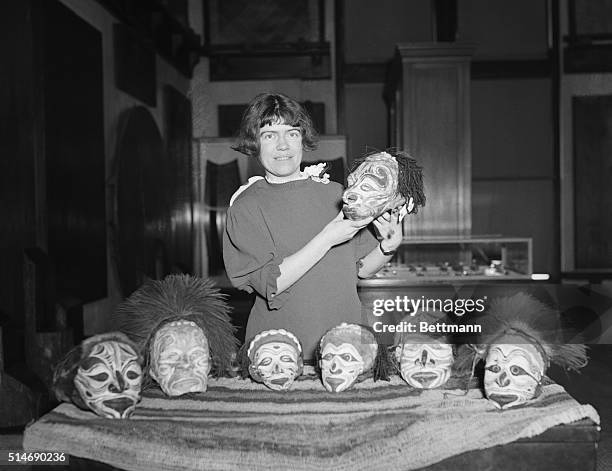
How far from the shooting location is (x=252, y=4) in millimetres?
5816

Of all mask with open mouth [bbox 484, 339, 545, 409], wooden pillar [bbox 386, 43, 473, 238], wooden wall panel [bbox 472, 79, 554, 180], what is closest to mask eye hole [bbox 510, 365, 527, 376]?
mask with open mouth [bbox 484, 339, 545, 409]

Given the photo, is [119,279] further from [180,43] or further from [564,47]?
[564,47]

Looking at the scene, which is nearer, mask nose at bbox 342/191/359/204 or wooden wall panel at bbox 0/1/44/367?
mask nose at bbox 342/191/359/204

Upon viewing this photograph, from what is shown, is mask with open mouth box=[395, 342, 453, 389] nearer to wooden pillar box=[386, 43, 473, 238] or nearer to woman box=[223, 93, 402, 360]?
woman box=[223, 93, 402, 360]

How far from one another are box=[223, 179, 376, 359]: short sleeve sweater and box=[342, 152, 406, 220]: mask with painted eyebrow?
0.65 feet

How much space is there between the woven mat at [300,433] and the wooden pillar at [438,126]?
366 centimetres

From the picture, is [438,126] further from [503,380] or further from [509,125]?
[503,380]

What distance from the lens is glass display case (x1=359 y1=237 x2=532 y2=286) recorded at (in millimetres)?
3059

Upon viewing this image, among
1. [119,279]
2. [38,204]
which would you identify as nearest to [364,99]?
[119,279]

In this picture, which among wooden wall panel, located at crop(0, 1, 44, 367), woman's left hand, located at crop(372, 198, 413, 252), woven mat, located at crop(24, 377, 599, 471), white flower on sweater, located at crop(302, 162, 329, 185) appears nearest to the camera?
woven mat, located at crop(24, 377, 599, 471)

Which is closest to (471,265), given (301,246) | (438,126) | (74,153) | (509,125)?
(438,126)

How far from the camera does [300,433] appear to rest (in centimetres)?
85

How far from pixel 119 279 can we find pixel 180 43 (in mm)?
2316

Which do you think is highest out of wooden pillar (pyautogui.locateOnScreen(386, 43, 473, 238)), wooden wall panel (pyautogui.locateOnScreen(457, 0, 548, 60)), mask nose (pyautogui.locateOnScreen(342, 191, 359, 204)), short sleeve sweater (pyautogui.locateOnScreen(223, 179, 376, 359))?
wooden wall panel (pyautogui.locateOnScreen(457, 0, 548, 60))
